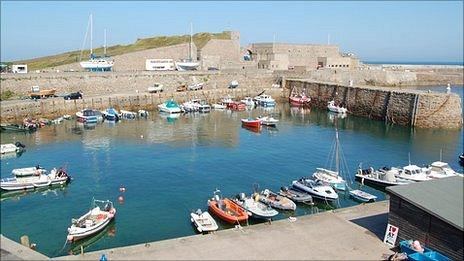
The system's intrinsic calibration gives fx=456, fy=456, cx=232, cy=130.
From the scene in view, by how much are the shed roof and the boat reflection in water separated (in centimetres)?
1148

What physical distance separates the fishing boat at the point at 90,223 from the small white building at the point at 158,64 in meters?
48.5

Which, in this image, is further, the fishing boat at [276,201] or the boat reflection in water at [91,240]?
the fishing boat at [276,201]

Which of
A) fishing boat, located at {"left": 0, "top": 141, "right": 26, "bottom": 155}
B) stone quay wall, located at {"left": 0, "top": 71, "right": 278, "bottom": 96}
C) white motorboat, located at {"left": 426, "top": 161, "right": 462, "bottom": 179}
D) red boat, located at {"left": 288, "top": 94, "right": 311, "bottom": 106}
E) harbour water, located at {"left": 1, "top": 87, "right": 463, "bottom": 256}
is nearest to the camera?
harbour water, located at {"left": 1, "top": 87, "right": 463, "bottom": 256}

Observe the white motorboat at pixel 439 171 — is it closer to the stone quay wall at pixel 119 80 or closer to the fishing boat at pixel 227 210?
the fishing boat at pixel 227 210

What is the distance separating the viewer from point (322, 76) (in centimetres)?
7469

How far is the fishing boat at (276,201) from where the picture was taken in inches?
856

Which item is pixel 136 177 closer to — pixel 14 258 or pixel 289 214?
pixel 289 214

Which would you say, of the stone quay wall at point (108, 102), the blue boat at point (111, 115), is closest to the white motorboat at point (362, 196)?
the blue boat at point (111, 115)

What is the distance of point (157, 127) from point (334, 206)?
989 inches

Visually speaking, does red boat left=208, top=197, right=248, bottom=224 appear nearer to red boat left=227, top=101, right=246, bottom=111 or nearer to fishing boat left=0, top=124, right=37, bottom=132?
fishing boat left=0, top=124, right=37, bottom=132

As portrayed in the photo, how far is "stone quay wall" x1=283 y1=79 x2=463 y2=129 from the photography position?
4475 centimetres

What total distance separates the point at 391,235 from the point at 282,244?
3.86m

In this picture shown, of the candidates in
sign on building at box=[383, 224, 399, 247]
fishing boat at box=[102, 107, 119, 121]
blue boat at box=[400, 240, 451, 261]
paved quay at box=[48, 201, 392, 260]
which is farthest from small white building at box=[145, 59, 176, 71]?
blue boat at box=[400, 240, 451, 261]

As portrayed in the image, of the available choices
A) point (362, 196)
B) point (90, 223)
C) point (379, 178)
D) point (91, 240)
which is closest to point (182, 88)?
point (379, 178)
